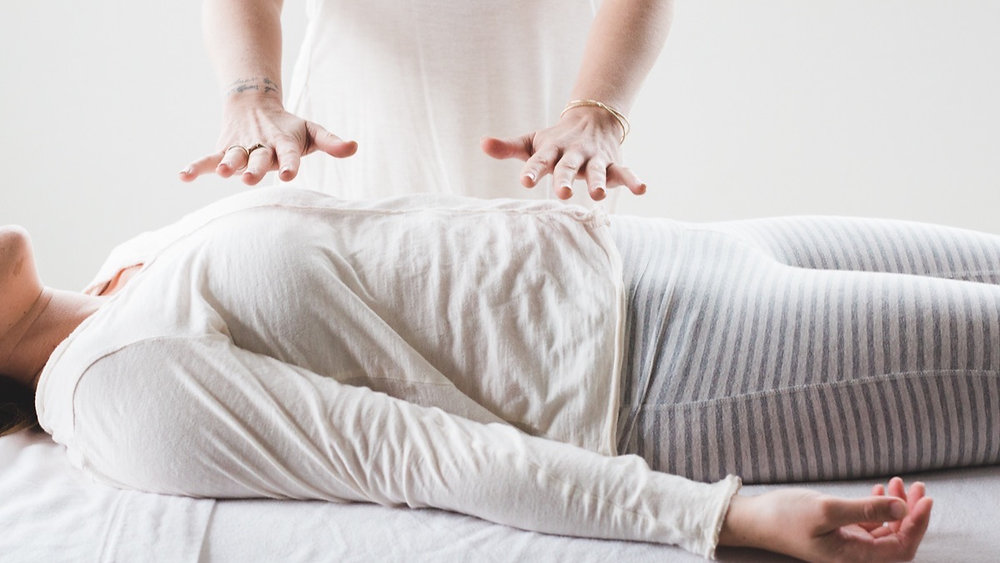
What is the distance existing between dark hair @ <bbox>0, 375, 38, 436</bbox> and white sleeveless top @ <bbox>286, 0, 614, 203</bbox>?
2.14ft

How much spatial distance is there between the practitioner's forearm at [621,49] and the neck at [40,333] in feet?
2.51

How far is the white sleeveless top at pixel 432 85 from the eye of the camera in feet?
5.64

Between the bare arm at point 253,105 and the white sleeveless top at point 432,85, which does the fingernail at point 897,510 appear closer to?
the bare arm at point 253,105

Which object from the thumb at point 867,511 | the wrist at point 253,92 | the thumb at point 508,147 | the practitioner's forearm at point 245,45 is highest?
the practitioner's forearm at point 245,45

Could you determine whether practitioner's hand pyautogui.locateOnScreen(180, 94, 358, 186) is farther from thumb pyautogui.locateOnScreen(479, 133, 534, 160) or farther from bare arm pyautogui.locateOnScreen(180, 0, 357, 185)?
thumb pyautogui.locateOnScreen(479, 133, 534, 160)

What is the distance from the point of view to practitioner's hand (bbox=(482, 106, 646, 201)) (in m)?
1.18

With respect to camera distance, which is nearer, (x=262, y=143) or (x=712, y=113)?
(x=262, y=143)

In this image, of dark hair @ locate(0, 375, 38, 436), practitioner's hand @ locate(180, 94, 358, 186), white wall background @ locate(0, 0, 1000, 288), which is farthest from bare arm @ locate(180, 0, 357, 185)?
white wall background @ locate(0, 0, 1000, 288)

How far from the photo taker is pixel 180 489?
3.55 feet

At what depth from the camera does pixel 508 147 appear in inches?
50.4

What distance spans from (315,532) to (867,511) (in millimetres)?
536

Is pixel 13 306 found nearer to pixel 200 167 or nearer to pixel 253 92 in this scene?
pixel 200 167

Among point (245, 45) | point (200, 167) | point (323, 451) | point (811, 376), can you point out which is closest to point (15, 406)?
point (200, 167)

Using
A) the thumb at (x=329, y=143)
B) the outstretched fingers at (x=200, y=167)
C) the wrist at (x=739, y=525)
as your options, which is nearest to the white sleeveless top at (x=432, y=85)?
the thumb at (x=329, y=143)
